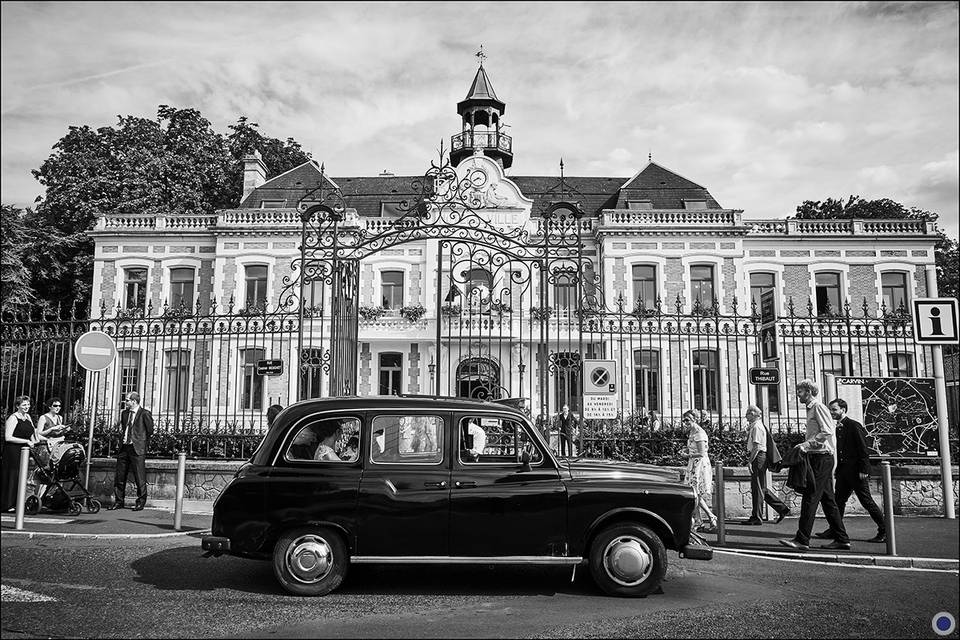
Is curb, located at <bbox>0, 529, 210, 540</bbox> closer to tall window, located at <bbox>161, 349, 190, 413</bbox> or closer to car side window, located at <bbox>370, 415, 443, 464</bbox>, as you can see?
tall window, located at <bbox>161, 349, 190, 413</bbox>

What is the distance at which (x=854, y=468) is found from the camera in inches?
363

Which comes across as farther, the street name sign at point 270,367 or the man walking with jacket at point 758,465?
the street name sign at point 270,367

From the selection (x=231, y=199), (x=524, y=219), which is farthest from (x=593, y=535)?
(x=231, y=199)

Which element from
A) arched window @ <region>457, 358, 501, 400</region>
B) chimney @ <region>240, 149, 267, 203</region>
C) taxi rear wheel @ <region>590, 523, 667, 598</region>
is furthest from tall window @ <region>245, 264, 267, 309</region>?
taxi rear wheel @ <region>590, 523, 667, 598</region>

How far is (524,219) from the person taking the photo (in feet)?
102

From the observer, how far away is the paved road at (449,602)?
532 cm

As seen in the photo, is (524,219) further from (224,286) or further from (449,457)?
(449,457)

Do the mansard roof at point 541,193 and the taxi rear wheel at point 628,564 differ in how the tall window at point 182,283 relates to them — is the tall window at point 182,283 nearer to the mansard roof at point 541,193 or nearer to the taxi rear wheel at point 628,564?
the mansard roof at point 541,193

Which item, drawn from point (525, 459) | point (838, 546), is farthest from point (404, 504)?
point (838, 546)

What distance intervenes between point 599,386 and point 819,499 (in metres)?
3.45

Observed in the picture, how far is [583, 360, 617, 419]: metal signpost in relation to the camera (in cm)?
1092

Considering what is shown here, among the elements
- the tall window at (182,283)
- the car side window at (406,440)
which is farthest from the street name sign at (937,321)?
the tall window at (182,283)

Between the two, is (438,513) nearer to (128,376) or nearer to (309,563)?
(309,563)

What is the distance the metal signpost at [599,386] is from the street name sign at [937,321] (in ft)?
14.2
